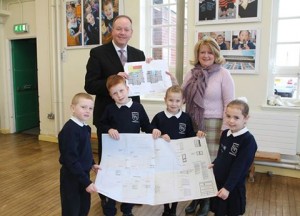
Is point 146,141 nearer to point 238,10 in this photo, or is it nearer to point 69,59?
point 238,10

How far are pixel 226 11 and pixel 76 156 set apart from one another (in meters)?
2.75

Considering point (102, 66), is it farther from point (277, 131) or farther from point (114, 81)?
point (277, 131)

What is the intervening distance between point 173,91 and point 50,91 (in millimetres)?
3667

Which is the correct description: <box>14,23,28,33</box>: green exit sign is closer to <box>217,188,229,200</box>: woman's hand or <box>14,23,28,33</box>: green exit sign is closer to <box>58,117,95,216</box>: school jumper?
<box>58,117,95,216</box>: school jumper

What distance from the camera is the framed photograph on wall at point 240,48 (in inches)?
134

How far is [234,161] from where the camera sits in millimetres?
1564

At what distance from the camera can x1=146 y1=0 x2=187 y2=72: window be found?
413 centimetres

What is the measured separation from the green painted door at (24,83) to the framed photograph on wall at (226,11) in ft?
12.5

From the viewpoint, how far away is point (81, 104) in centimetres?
158

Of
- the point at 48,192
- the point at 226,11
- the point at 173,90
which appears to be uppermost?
the point at 226,11

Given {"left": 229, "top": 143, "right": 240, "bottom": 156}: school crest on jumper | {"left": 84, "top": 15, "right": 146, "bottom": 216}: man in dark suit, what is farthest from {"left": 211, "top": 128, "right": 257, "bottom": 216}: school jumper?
{"left": 84, "top": 15, "right": 146, "bottom": 216}: man in dark suit

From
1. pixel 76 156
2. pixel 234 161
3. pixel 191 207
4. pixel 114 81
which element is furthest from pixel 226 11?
pixel 76 156

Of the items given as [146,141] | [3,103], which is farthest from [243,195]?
[3,103]

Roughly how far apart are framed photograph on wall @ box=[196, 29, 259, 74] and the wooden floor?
4.41 ft
